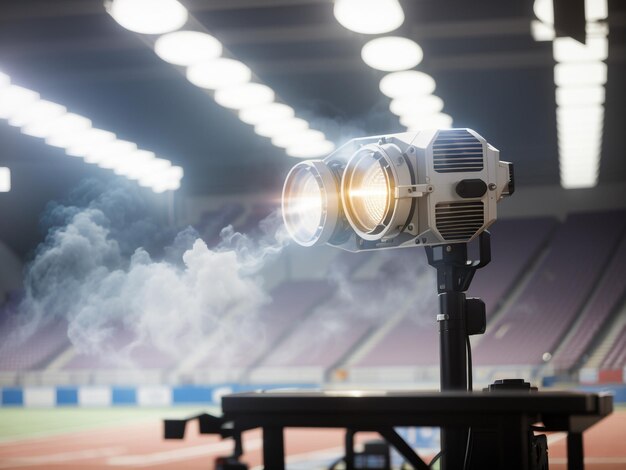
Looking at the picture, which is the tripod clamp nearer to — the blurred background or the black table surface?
the black table surface

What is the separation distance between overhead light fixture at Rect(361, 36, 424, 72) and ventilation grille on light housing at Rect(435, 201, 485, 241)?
3.02 meters

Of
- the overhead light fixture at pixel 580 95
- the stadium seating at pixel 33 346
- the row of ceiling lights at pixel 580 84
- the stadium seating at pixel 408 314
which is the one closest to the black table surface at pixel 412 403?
the row of ceiling lights at pixel 580 84

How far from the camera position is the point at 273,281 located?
14.6 meters

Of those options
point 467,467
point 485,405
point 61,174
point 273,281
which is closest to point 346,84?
point 61,174

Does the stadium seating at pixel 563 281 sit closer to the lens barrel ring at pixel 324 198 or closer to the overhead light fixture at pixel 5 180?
the overhead light fixture at pixel 5 180

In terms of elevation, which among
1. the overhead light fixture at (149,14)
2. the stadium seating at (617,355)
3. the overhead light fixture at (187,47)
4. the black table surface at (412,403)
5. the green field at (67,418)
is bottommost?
the green field at (67,418)

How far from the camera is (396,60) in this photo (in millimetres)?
4938

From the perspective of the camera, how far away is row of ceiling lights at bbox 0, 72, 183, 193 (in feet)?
15.7

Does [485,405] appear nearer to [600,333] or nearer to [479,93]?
[479,93]

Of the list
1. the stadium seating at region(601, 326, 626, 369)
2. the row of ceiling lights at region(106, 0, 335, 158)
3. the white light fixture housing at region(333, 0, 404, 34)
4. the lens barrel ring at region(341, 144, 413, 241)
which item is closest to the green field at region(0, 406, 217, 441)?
the row of ceiling lights at region(106, 0, 335, 158)

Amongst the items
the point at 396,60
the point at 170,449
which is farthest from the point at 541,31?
the point at 170,449

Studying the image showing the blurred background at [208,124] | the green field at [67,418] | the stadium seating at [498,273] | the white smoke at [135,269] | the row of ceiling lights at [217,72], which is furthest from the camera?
the stadium seating at [498,273]

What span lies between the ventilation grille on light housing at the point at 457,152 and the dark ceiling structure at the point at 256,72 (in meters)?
2.49

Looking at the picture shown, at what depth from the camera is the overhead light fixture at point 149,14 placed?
3.73m
